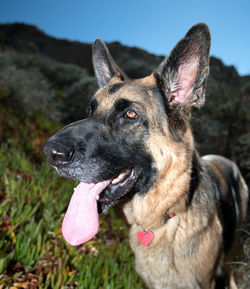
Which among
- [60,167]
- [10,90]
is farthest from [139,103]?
[10,90]

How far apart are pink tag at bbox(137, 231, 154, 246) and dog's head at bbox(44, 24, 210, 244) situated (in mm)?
389

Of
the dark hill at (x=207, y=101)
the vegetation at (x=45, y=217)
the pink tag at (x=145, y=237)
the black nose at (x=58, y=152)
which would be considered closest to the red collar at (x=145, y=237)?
the pink tag at (x=145, y=237)

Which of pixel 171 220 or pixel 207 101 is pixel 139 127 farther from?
pixel 207 101

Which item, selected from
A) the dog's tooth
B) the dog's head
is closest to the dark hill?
the dog's head

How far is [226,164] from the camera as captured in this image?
12.6 ft

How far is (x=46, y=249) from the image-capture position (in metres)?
2.67

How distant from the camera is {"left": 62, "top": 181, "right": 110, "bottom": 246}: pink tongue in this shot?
2.04 meters

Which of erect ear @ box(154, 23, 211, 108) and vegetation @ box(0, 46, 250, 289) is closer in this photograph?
erect ear @ box(154, 23, 211, 108)

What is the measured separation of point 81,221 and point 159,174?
775 mm

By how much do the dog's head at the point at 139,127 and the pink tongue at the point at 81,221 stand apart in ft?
0.30

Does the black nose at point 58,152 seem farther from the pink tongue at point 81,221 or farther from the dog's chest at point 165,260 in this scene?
the dog's chest at point 165,260

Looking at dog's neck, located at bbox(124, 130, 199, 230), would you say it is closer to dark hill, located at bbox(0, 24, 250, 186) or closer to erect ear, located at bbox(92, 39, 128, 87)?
dark hill, located at bbox(0, 24, 250, 186)

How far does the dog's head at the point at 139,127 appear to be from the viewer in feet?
6.36

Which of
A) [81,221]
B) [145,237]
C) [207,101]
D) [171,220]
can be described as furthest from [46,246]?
[207,101]
